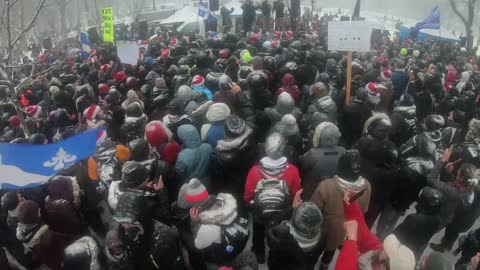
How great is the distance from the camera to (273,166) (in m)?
3.63

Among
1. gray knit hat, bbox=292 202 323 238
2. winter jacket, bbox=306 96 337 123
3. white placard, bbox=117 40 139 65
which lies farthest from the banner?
gray knit hat, bbox=292 202 323 238

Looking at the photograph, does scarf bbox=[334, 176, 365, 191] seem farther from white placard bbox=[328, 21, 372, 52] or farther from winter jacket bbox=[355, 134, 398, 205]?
white placard bbox=[328, 21, 372, 52]

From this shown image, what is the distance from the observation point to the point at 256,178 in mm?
3705

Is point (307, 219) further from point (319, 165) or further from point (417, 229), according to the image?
point (417, 229)

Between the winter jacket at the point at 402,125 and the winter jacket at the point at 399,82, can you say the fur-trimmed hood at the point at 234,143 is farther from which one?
the winter jacket at the point at 399,82

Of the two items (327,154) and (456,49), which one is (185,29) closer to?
(456,49)

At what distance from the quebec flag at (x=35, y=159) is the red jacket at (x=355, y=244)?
282 centimetres

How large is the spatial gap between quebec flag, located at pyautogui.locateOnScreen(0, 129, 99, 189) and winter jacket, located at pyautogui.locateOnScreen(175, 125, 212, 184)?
3.24ft

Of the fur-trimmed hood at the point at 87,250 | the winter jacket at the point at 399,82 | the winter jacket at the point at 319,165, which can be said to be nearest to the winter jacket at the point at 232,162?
the winter jacket at the point at 319,165

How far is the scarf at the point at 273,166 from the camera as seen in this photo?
3631 millimetres

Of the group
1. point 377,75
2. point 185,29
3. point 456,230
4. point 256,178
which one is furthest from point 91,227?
point 185,29

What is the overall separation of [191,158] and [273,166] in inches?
39.6

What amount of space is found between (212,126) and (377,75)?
4218mm

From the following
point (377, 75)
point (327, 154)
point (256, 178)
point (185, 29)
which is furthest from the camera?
point (185, 29)
